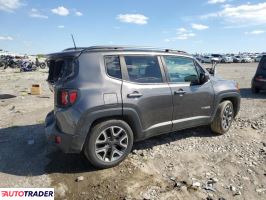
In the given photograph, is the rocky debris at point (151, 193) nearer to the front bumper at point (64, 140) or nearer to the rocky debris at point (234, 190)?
the rocky debris at point (234, 190)

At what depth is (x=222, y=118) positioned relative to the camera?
259 inches

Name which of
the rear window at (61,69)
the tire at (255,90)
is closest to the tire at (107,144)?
the rear window at (61,69)

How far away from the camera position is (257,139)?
6.57 metres

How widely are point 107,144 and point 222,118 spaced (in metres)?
2.89

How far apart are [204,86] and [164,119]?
1220 millimetres

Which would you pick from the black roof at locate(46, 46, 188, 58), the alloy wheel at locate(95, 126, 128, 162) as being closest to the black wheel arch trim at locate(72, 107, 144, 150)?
the alloy wheel at locate(95, 126, 128, 162)

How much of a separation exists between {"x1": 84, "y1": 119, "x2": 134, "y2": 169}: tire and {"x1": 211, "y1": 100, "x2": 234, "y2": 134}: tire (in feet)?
7.55

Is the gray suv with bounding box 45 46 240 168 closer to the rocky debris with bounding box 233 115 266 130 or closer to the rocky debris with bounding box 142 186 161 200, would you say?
the rocky debris with bounding box 142 186 161 200

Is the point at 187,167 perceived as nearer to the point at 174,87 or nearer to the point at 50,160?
the point at 174,87

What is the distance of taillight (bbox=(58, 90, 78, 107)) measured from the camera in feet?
14.8

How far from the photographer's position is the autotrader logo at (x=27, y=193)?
12.9 feet

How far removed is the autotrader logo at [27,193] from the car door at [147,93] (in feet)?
5.50

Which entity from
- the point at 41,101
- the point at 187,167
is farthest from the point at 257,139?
the point at 41,101

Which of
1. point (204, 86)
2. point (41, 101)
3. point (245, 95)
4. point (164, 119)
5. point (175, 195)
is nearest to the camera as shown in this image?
point (175, 195)
